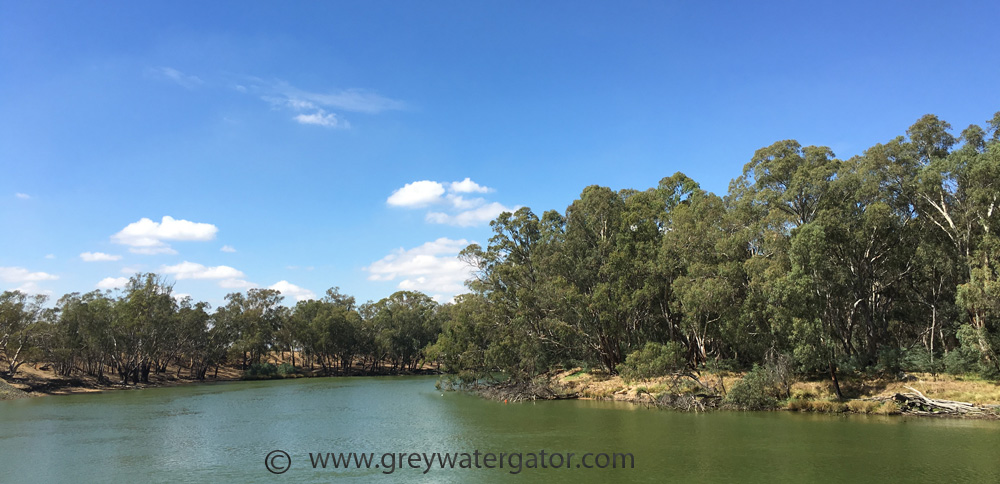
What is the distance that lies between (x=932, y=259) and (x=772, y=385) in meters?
12.6

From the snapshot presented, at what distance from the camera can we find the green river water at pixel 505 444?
18.9 meters

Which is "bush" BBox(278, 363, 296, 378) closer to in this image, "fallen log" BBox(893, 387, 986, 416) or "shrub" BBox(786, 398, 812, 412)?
"shrub" BBox(786, 398, 812, 412)

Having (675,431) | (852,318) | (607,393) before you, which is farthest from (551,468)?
(852,318)

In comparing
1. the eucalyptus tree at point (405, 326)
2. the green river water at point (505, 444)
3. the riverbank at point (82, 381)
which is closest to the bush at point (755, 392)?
the green river water at point (505, 444)

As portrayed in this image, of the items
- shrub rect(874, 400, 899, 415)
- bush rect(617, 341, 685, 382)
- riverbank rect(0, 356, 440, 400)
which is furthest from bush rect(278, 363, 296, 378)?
shrub rect(874, 400, 899, 415)

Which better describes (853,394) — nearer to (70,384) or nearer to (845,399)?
(845,399)

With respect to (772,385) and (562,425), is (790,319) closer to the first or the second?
(772,385)

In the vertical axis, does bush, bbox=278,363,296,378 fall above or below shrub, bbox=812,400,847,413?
below

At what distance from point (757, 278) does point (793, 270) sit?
232 cm

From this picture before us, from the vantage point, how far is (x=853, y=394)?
31984mm

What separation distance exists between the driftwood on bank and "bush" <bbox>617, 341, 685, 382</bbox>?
12.2m

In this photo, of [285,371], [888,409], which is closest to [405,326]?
[285,371]

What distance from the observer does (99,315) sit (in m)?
64.1

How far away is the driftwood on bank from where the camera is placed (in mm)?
26875
